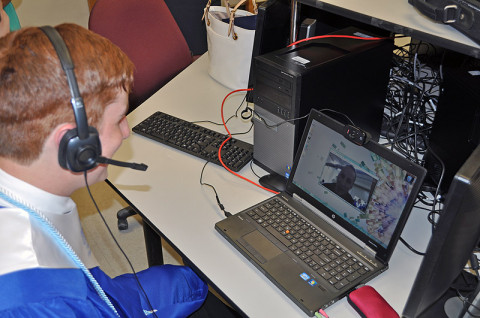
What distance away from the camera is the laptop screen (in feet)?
3.34

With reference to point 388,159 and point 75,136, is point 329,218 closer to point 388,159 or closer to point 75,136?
point 388,159

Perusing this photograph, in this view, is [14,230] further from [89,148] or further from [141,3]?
[141,3]

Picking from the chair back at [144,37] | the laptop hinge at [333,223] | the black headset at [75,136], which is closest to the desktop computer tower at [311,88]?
the laptop hinge at [333,223]

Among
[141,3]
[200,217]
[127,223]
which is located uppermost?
[141,3]

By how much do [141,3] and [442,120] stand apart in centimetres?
128

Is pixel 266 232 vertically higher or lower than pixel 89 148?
lower

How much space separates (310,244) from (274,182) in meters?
0.26

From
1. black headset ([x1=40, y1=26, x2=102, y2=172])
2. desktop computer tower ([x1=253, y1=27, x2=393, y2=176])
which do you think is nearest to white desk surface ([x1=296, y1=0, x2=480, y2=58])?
desktop computer tower ([x1=253, y1=27, x2=393, y2=176])

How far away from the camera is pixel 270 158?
1.36 metres

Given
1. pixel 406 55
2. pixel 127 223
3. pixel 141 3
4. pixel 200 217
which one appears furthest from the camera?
pixel 127 223

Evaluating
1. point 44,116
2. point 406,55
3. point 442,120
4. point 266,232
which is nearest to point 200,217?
point 266,232

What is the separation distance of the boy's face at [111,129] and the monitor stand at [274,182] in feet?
1.58

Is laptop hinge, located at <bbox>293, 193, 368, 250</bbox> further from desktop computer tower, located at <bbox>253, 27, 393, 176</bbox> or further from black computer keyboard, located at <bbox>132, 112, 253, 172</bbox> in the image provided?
black computer keyboard, located at <bbox>132, 112, 253, 172</bbox>

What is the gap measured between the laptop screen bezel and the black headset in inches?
20.8
